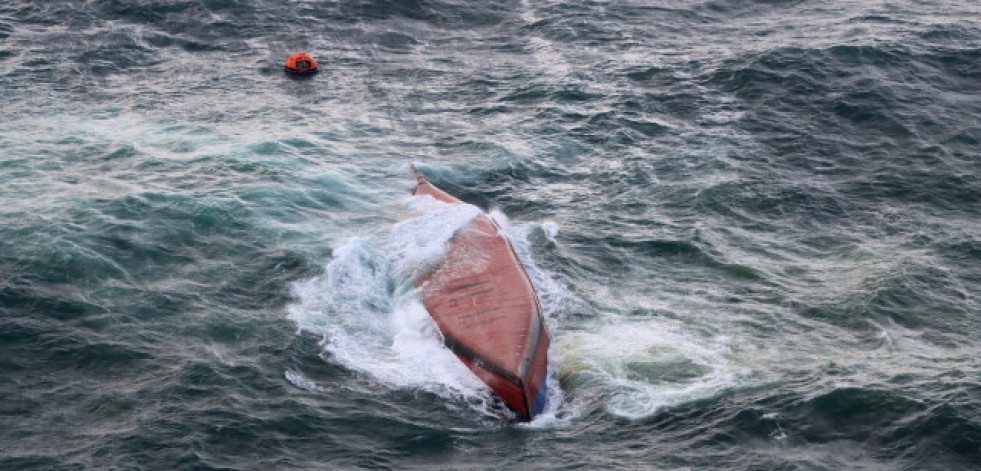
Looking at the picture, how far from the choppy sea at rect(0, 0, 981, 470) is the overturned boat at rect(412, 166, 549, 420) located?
51 centimetres

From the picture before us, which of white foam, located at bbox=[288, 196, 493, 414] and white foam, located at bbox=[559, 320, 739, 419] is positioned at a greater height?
white foam, located at bbox=[559, 320, 739, 419]

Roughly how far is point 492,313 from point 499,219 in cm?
655

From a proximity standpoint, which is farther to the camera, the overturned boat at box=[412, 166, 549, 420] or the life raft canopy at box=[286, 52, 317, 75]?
the life raft canopy at box=[286, 52, 317, 75]

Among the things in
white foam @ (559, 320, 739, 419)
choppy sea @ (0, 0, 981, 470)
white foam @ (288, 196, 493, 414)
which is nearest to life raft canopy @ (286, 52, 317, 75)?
choppy sea @ (0, 0, 981, 470)

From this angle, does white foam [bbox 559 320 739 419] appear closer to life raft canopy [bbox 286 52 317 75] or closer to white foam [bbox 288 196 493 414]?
white foam [bbox 288 196 493 414]

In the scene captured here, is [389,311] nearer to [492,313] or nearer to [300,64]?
[492,313]

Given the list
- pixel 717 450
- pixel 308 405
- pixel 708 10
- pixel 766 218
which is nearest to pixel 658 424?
pixel 717 450

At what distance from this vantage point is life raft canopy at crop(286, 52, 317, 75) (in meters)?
A: 39.8

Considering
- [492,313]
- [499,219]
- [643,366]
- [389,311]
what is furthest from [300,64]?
[643,366]

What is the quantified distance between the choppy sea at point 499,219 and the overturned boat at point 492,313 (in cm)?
51

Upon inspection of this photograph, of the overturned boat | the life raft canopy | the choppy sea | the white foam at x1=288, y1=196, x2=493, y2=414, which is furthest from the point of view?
the life raft canopy

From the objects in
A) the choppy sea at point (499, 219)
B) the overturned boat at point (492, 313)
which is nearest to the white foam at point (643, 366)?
the choppy sea at point (499, 219)

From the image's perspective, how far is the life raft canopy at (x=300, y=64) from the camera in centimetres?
3978

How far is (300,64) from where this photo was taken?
131ft
